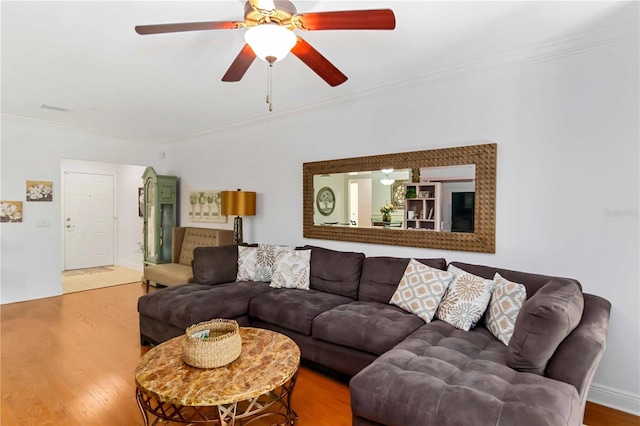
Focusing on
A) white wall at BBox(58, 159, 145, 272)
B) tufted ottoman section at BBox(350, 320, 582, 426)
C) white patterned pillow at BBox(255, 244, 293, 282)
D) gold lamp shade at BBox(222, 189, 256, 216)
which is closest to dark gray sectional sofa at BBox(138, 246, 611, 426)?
tufted ottoman section at BBox(350, 320, 582, 426)

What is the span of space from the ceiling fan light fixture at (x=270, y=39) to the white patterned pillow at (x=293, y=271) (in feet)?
7.42

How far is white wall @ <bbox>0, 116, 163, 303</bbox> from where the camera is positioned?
4844 mm

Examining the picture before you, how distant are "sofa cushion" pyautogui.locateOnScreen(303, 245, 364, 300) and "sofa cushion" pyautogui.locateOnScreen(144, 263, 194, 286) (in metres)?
1.99

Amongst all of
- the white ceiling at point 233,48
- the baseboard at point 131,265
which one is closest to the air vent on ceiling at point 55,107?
the white ceiling at point 233,48

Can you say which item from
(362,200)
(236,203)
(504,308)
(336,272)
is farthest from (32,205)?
(504,308)

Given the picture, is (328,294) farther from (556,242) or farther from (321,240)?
(556,242)

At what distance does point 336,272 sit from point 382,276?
49 centimetres

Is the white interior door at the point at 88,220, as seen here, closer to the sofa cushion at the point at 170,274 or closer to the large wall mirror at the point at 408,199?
the sofa cushion at the point at 170,274

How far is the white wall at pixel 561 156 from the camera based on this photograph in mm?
2389

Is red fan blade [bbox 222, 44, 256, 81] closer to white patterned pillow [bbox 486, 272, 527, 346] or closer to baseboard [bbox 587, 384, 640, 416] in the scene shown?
white patterned pillow [bbox 486, 272, 527, 346]

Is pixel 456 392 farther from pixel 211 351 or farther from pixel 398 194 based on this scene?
pixel 398 194

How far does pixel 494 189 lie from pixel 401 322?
1359mm

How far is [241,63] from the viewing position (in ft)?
7.30

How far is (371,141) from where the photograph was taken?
367 centimetres
